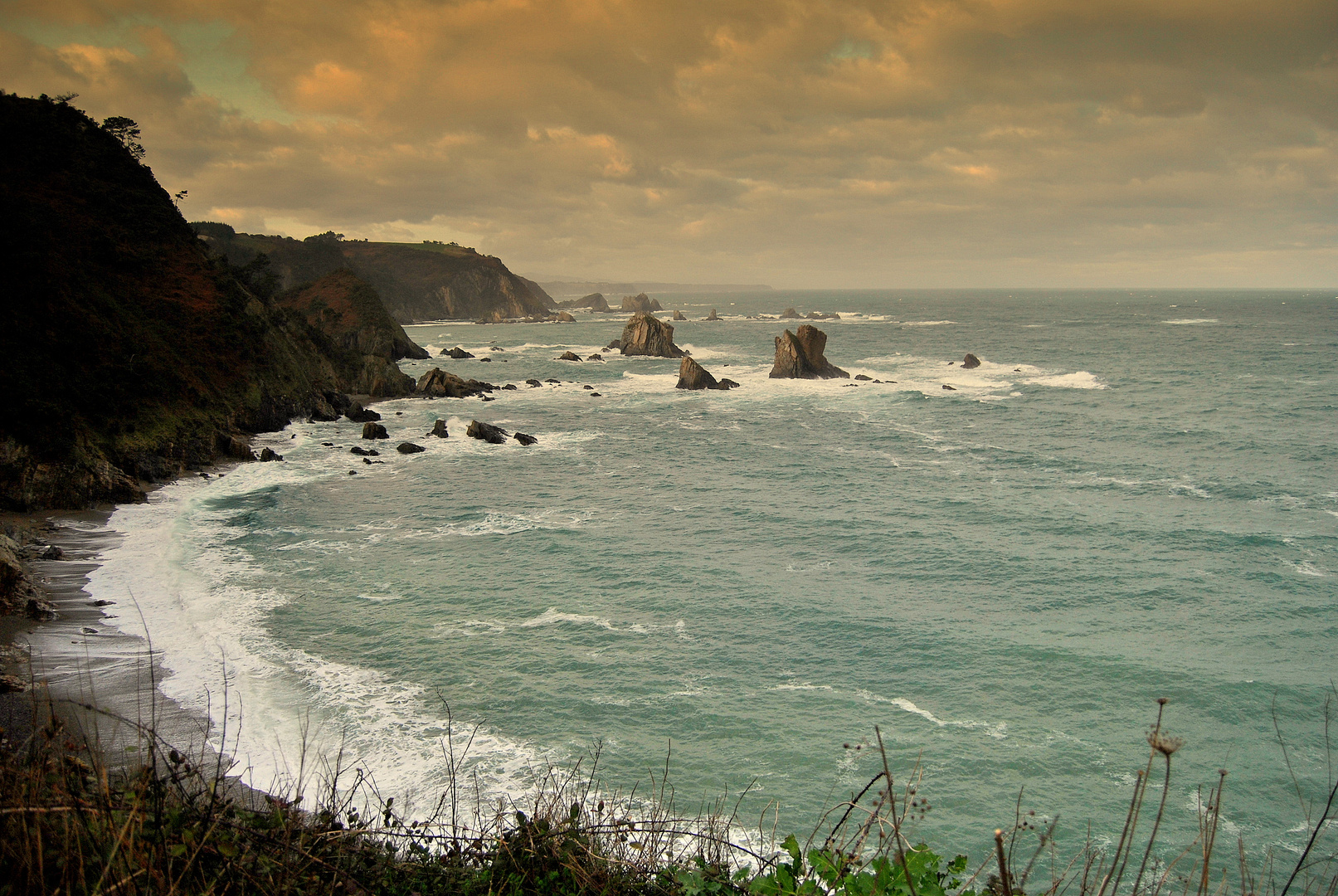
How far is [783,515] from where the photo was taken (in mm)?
34188

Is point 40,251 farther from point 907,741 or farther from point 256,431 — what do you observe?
point 907,741

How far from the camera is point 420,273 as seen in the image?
563ft

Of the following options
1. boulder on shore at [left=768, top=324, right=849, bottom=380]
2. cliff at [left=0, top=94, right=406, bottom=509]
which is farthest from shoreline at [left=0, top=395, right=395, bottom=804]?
boulder on shore at [left=768, top=324, right=849, bottom=380]

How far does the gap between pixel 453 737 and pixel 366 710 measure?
Result: 227 centimetres

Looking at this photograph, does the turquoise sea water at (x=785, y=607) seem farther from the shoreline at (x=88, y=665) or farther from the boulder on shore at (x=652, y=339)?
the boulder on shore at (x=652, y=339)

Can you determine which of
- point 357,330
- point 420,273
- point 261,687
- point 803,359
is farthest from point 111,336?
point 420,273

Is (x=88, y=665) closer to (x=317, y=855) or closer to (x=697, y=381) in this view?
(x=317, y=855)

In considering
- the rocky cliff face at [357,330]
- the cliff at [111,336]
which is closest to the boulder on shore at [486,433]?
the cliff at [111,336]

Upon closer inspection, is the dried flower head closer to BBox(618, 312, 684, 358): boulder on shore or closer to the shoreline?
the shoreline

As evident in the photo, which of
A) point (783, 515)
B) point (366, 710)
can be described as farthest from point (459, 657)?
point (783, 515)

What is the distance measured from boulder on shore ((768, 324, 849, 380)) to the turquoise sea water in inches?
1094

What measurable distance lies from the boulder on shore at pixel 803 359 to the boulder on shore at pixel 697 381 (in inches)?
293

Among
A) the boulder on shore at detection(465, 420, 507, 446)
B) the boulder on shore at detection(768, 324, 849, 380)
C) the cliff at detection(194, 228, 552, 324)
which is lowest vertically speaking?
the boulder on shore at detection(465, 420, 507, 446)

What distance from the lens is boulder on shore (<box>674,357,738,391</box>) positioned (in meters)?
75.1
